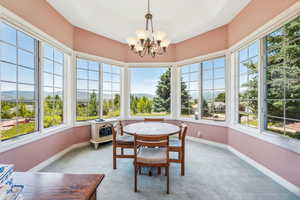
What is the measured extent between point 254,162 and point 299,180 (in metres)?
0.76

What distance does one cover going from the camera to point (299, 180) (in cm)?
177

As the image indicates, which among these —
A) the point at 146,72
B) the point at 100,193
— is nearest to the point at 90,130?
the point at 100,193

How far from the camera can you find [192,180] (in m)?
2.10

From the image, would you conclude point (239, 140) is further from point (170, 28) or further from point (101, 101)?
point (101, 101)

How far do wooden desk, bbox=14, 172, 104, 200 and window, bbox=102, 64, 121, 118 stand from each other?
2996 millimetres

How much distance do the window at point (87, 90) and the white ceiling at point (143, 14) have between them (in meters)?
0.94

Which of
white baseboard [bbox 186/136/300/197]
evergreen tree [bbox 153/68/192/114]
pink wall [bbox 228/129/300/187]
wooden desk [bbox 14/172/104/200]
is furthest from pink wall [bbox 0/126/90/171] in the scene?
pink wall [bbox 228/129/300/187]

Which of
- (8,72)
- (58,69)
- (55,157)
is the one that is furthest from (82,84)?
(55,157)

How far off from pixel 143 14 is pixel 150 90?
2130mm

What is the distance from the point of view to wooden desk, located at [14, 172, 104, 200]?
83 cm

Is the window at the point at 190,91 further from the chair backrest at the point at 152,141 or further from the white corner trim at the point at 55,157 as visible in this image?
the white corner trim at the point at 55,157

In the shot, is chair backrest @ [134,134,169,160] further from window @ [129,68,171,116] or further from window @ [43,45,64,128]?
window @ [129,68,171,116]

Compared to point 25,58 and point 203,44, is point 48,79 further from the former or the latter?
point 203,44

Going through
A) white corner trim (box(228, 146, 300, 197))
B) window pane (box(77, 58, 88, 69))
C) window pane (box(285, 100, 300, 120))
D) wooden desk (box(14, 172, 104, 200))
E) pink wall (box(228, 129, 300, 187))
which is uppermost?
window pane (box(77, 58, 88, 69))
